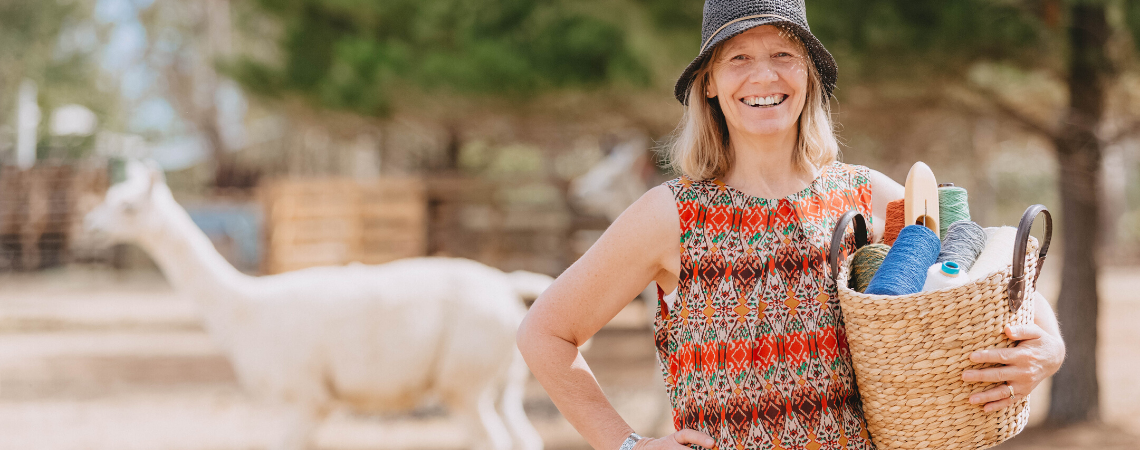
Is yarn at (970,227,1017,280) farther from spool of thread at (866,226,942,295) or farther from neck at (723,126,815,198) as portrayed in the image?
neck at (723,126,815,198)

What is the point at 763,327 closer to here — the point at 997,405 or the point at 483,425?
the point at 997,405

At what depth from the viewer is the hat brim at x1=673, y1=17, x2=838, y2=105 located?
5.29ft

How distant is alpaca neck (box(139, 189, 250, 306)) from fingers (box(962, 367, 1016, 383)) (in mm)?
4105

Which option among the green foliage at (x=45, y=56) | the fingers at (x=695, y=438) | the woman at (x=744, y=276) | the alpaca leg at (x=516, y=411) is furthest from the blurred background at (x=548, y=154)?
the green foliage at (x=45, y=56)

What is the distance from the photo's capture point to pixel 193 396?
28.7ft

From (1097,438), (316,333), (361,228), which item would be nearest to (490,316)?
(316,333)

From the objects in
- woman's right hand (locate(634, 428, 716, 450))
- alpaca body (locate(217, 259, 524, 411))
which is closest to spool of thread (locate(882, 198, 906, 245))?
woman's right hand (locate(634, 428, 716, 450))

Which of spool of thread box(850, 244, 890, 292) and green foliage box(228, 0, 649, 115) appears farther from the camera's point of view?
green foliage box(228, 0, 649, 115)

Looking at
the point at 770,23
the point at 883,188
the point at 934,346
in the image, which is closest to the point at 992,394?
the point at 934,346

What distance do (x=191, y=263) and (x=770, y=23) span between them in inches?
159

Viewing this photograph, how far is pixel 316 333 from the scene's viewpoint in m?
4.84

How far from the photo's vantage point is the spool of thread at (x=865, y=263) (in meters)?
1.56

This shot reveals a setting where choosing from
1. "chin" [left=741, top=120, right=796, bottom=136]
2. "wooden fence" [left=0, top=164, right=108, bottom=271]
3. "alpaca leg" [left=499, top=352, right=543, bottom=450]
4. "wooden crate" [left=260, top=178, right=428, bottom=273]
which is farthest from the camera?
"wooden fence" [left=0, top=164, right=108, bottom=271]

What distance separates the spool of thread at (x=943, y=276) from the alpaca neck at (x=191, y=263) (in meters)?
4.07
